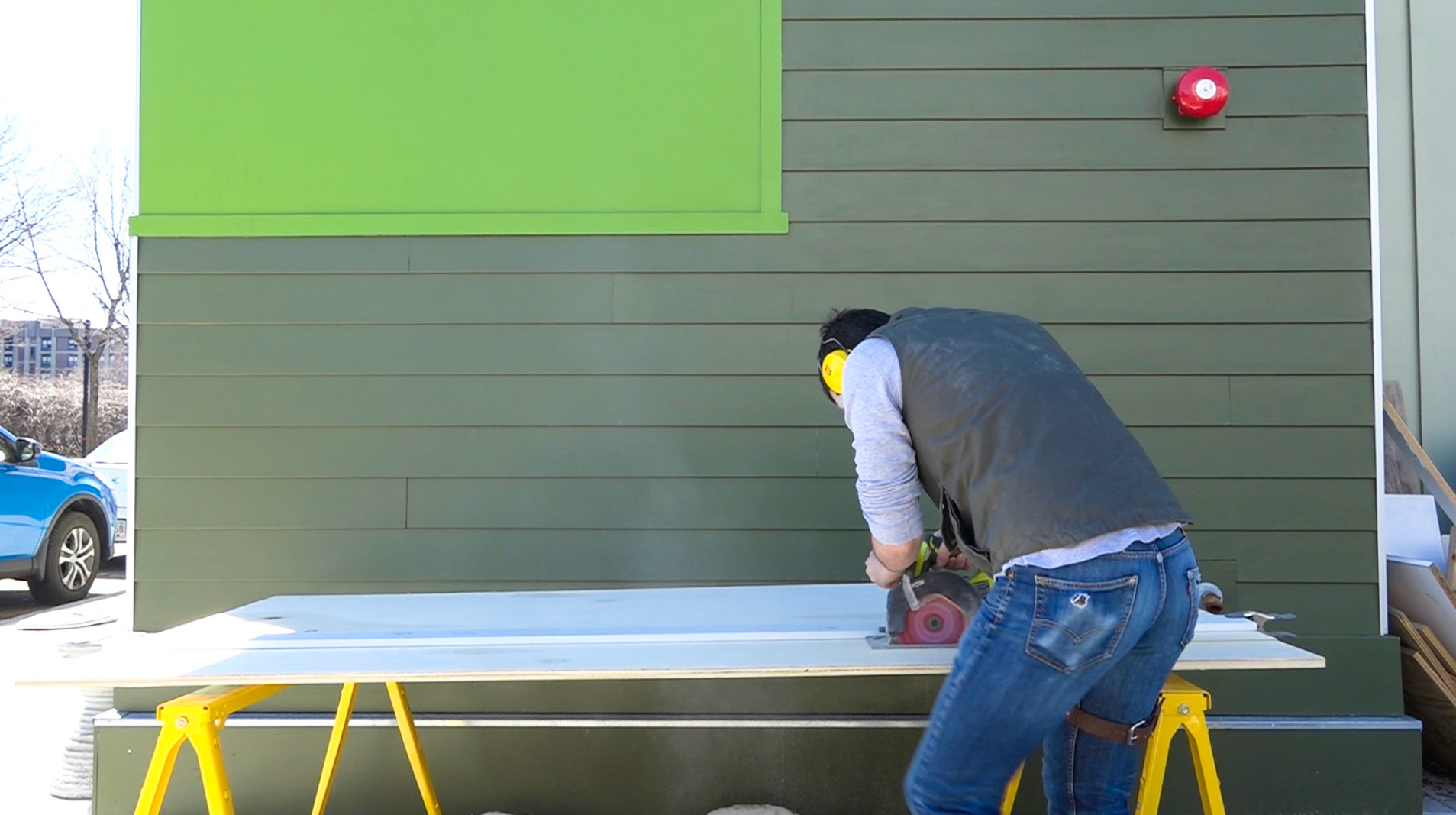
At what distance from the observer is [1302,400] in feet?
10.9

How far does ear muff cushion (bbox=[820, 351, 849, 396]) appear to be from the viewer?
2.20m

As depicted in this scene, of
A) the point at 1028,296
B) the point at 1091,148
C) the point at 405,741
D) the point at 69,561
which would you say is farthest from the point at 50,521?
the point at 1091,148

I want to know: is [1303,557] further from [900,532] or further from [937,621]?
[900,532]

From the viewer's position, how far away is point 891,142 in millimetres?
3365

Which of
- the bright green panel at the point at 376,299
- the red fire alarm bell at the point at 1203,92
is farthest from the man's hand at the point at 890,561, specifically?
the red fire alarm bell at the point at 1203,92

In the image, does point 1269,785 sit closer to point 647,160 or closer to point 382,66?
point 647,160

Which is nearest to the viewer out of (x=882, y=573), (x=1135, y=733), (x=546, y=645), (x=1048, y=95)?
(x=1135, y=733)

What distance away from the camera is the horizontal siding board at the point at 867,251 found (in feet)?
10.9

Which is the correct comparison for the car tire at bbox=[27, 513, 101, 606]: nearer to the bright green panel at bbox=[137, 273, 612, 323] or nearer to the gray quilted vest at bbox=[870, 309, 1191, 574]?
the bright green panel at bbox=[137, 273, 612, 323]

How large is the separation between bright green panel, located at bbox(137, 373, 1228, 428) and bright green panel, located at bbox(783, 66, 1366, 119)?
2.58 ft

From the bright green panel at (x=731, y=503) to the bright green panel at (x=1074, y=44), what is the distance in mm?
1347

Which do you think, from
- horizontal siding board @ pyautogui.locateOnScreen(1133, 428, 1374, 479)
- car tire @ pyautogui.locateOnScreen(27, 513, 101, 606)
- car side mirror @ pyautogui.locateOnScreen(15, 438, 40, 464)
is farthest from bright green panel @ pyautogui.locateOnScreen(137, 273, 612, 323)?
car tire @ pyautogui.locateOnScreen(27, 513, 101, 606)

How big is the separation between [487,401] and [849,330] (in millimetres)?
1549

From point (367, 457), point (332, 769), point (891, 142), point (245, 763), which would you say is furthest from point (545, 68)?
point (245, 763)
